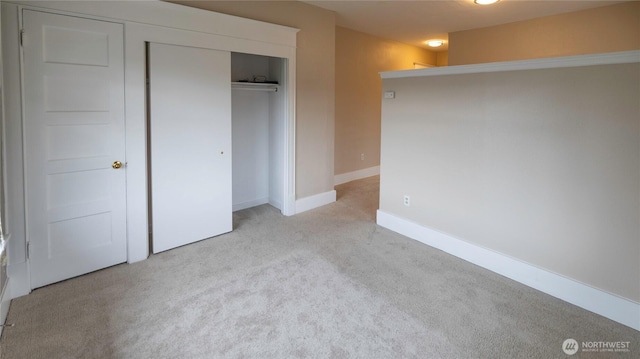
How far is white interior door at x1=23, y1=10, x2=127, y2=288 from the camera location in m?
2.47

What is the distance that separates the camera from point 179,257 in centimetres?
319

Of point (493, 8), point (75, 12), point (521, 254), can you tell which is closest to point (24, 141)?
point (75, 12)

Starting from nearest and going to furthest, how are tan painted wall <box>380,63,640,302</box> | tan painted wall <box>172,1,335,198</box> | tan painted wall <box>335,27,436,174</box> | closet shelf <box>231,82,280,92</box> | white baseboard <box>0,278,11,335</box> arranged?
white baseboard <box>0,278,11,335</box>, tan painted wall <box>380,63,640,302</box>, closet shelf <box>231,82,280,92</box>, tan painted wall <box>172,1,335,198</box>, tan painted wall <box>335,27,436,174</box>

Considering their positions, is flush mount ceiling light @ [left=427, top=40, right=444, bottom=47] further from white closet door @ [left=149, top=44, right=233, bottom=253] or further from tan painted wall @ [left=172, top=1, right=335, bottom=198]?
white closet door @ [left=149, top=44, right=233, bottom=253]

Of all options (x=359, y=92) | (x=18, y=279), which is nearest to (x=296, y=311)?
(x=18, y=279)

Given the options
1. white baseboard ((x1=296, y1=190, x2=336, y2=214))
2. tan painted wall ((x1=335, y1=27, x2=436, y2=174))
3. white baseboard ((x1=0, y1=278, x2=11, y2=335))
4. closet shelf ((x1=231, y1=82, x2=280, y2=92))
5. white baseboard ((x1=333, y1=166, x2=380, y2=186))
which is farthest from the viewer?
white baseboard ((x1=333, y1=166, x2=380, y2=186))

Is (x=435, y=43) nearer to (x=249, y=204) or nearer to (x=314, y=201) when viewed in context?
(x=314, y=201)

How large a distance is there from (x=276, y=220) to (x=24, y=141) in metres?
2.50

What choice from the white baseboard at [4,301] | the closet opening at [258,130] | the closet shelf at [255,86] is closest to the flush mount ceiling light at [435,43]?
the closet opening at [258,130]

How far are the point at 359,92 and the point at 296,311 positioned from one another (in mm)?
4657

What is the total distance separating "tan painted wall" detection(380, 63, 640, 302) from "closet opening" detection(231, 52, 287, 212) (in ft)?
5.16

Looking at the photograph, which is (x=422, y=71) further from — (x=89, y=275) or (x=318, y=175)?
(x=89, y=275)

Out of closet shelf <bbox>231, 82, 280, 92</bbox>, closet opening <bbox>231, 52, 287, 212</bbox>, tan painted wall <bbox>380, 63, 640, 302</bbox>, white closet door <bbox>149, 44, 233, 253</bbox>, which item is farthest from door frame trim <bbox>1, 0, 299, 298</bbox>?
tan painted wall <bbox>380, 63, 640, 302</bbox>

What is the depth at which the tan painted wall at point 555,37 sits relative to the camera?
14.0ft
